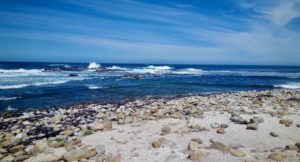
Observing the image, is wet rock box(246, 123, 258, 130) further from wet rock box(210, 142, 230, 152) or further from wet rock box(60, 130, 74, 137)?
wet rock box(60, 130, 74, 137)

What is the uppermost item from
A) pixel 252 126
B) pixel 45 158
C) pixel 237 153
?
pixel 252 126

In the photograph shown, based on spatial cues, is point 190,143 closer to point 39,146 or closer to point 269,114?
point 39,146

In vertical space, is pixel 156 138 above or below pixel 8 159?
above

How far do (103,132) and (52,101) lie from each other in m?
7.72

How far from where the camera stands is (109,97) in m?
16.1

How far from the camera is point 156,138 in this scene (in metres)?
6.61

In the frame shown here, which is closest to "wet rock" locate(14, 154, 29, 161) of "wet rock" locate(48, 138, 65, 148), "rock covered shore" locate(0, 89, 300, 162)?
"rock covered shore" locate(0, 89, 300, 162)

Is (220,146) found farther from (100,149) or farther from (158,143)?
(100,149)

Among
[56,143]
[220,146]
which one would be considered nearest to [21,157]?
[56,143]

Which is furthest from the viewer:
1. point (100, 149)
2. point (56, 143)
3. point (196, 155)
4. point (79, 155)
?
point (56, 143)

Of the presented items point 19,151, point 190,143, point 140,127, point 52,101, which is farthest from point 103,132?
point 52,101

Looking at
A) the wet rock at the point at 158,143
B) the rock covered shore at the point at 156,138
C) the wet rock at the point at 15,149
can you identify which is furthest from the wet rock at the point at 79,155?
the wet rock at the point at 15,149

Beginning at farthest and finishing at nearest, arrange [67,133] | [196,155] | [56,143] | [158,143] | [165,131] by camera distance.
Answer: [67,133] → [165,131] → [56,143] → [158,143] → [196,155]

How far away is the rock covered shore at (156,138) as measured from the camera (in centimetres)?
548
